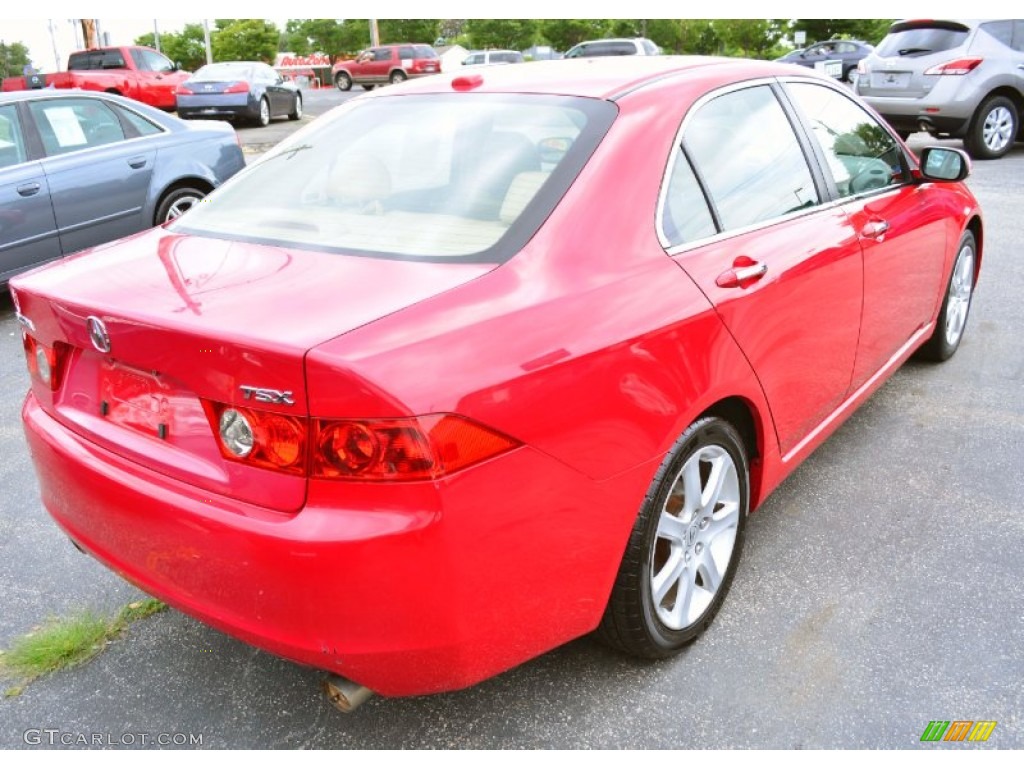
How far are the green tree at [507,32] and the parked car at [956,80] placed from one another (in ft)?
140

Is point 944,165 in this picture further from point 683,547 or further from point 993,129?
point 993,129

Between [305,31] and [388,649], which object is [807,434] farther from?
[305,31]

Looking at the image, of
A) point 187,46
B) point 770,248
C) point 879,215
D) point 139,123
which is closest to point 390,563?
point 770,248

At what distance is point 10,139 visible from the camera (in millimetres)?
6391

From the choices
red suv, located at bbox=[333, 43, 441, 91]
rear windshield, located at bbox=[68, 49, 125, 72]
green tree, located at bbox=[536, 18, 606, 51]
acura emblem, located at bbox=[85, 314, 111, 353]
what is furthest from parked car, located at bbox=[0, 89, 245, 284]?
green tree, located at bbox=[536, 18, 606, 51]

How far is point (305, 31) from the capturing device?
5881 centimetres

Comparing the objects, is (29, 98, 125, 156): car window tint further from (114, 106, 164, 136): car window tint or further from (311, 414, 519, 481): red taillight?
(311, 414, 519, 481): red taillight

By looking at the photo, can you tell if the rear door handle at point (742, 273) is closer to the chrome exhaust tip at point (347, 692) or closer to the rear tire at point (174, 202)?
the chrome exhaust tip at point (347, 692)

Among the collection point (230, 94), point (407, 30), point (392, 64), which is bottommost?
point (392, 64)

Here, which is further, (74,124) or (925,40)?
(925,40)

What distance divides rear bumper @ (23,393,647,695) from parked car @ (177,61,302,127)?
18738mm

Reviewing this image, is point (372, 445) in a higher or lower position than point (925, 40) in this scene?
lower

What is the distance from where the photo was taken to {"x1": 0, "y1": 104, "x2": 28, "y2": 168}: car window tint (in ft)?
20.8

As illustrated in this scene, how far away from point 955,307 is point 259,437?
13.2ft
